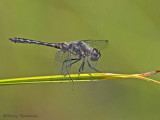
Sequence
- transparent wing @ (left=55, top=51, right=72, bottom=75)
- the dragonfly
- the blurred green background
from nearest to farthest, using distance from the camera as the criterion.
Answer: transparent wing @ (left=55, top=51, right=72, bottom=75) < the dragonfly < the blurred green background

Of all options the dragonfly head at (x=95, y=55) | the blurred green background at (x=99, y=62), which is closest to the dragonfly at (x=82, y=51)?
the dragonfly head at (x=95, y=55)

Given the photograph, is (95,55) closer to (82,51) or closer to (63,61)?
(82,51)

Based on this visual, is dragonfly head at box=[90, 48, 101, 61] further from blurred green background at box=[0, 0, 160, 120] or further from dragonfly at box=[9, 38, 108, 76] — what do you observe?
blurred green background at box=[0, 0, 160, 120]

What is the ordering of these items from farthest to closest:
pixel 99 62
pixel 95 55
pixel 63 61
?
pixel 99 62
pixel 95 55
pixel 63 61

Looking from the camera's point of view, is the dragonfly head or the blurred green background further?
the blurred green background

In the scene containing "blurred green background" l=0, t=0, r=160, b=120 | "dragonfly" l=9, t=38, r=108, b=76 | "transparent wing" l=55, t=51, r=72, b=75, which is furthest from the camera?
"blurred green background" l=0, t=0, r=160, b=120

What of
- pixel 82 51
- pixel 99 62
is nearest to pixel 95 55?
pixel 82 51

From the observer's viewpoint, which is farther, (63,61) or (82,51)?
(82,51)

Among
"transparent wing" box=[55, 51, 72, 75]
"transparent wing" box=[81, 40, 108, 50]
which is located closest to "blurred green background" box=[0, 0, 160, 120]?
"transparent wing" box=[81, 40, 108, 50]
